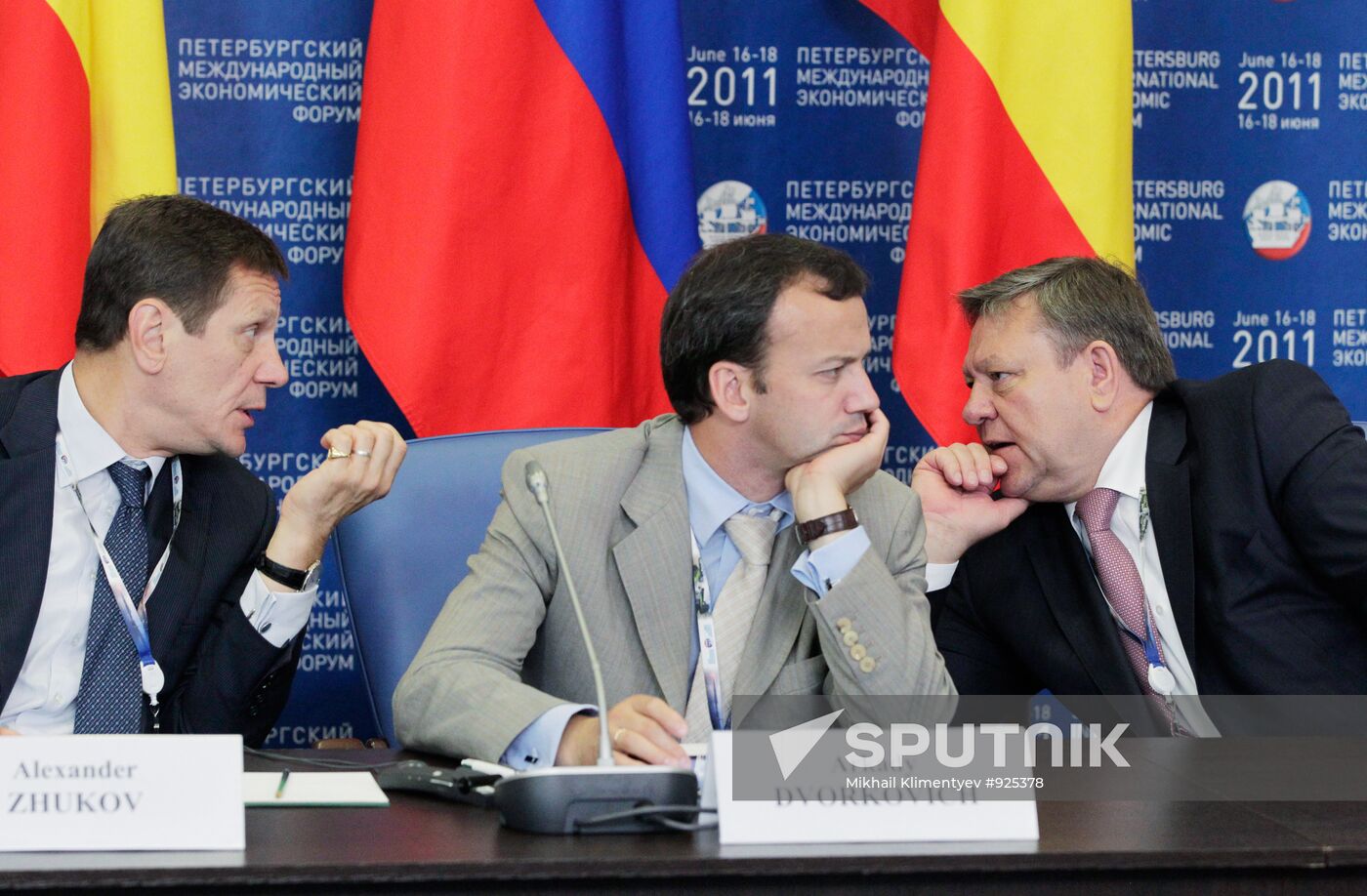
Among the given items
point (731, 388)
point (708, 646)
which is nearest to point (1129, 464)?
point (731, 388)

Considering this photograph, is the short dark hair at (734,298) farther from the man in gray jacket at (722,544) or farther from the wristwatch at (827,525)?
the wristwatch at (827,525)

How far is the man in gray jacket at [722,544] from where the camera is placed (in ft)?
6.95

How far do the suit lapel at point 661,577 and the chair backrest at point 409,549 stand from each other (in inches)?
16.6

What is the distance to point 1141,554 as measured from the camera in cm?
275

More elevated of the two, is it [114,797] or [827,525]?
[827,525]

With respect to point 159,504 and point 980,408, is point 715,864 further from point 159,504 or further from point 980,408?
point 980,408

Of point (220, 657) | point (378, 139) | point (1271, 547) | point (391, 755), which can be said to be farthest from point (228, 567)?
point (1271, 547)

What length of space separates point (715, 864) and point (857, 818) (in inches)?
6.9

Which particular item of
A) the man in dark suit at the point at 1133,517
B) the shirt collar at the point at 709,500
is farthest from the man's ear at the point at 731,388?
the man in dark suit at the point at 1133,517

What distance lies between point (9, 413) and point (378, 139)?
1065 millimetres

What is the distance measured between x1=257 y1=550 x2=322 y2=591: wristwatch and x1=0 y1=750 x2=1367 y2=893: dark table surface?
100cm

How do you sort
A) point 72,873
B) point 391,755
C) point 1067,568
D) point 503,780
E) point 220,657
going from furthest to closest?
1. point 1067,568
2. point 220,657
3. point 391,755
4. point 503,780
5. point 72,873

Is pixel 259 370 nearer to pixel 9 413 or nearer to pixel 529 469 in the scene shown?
pixel 9 413

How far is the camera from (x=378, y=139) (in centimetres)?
Result: 321
